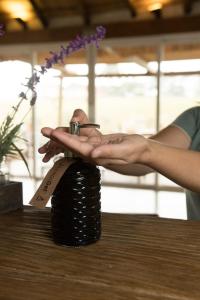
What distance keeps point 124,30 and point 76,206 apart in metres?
5.26

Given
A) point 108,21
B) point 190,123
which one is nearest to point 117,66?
point 108,21

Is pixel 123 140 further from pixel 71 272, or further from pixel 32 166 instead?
pixel 32 166

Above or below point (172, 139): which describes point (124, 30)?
above

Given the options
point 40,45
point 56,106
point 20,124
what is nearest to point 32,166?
point 56,106

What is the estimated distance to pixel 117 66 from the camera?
6.02 metres

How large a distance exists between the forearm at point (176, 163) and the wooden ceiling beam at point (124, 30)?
4826 millimetres

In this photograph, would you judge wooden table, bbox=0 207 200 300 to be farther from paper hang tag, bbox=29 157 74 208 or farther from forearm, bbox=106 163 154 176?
forearm, bbox=106 163 154 176

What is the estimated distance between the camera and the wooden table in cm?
58

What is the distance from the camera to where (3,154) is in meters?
0.98

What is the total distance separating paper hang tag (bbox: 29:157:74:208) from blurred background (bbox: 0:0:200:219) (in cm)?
422

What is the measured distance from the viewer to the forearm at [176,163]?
2.62ft

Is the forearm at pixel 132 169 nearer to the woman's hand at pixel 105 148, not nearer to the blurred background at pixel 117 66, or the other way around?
the woman's hand at pixel 105 148

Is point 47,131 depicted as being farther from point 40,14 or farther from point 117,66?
point 40,14

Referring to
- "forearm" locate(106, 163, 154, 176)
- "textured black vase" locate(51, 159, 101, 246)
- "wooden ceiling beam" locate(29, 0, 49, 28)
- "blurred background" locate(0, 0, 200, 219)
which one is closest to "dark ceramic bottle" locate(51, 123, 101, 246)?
"textured black vase" locate(51, 159, 101, 246)
